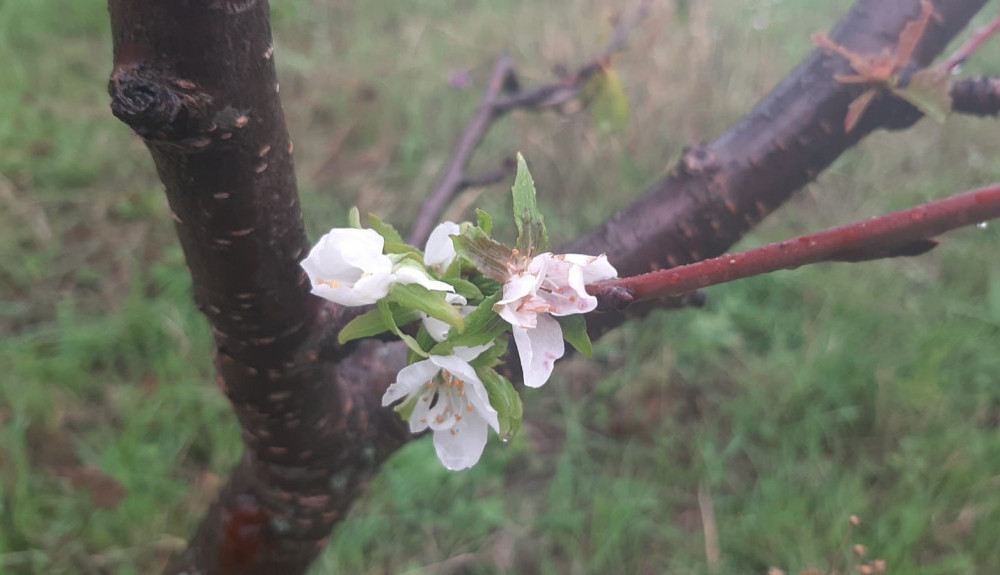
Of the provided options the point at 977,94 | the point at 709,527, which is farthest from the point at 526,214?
the point at 709,527

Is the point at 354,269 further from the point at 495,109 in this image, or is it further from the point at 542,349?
the point at 495,109

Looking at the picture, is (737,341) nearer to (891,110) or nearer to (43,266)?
(891,110)

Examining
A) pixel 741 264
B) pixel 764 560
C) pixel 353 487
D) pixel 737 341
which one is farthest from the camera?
pixel 737 341

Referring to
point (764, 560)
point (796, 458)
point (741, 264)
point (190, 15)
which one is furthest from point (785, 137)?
point (796, 458)

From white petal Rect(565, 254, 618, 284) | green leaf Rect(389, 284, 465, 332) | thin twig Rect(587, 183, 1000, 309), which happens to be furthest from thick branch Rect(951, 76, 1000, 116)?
green leaf Rect(389, 284, 465, 332)

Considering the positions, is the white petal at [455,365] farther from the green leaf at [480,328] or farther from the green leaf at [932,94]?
the green leaf at [932,94]

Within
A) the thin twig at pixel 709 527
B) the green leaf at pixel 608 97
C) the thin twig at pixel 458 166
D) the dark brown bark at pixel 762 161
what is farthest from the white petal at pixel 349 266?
the thin twig at pixel 709 527

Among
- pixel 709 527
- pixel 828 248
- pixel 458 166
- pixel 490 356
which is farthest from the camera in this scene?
pixel 709 527
